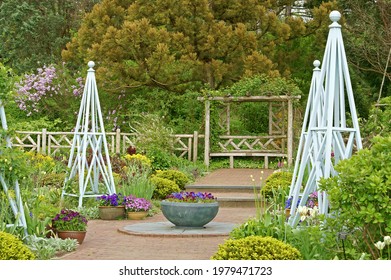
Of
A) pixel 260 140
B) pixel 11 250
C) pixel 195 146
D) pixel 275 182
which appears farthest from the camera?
pixel 260 140

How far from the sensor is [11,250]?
746cm

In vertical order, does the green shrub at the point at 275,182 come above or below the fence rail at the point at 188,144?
below

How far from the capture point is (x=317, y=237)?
7.02 metres

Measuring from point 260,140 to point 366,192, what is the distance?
706 inches

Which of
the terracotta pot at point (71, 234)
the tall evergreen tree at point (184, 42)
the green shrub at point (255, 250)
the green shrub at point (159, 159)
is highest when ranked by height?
the tall evergreen tree at point (184, 42)

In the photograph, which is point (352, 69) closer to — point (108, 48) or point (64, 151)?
point (108, 48)

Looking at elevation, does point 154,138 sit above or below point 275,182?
above

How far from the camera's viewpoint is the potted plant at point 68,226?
9984 millimetres

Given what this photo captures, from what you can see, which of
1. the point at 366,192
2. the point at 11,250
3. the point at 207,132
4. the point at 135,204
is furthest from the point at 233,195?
the point at 366,192

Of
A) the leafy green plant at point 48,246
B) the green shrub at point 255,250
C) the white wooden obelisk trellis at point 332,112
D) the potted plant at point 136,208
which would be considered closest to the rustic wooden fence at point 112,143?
the potted plant at point 136,208

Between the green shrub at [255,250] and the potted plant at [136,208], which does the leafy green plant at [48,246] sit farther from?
the potted plant at [136,208]

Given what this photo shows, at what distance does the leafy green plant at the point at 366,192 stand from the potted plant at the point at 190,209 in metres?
4.43

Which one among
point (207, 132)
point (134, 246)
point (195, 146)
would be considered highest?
point (207, 132)

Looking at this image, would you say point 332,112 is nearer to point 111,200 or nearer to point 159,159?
point 111,200
